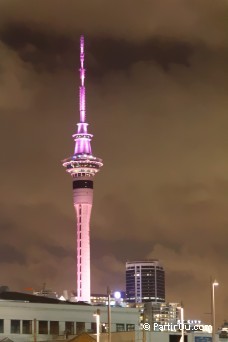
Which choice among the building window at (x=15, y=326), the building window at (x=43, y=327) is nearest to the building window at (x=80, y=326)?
the building window at (x=43, y=327)

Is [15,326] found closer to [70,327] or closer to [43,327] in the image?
[43,327]

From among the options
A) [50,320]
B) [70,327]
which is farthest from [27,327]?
[70,327]

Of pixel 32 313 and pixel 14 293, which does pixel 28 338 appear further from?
pixel 14 293

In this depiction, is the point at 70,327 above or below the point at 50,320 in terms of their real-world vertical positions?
below

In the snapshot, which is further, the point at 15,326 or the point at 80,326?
the point at 80,326

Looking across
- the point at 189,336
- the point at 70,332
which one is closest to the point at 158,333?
the point at 189,336

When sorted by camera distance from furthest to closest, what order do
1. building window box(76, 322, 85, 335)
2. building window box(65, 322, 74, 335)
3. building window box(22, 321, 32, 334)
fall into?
building window box(76, 322, 85, 335) → building window box(65, 322, 74, 335) → building window box(22, 321, 32, 334)

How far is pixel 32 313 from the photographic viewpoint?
120 metres

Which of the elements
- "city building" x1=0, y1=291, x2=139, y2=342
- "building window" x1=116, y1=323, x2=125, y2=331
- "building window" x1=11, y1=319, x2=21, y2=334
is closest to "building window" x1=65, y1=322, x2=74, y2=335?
"city building" x1=0, y1=291, x2=139, y2=342

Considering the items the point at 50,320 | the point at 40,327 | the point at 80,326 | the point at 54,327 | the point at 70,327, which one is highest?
the point at 50,320

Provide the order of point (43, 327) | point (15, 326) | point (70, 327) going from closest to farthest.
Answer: point (15, 326)
point (43, 327)
point (70, 327)

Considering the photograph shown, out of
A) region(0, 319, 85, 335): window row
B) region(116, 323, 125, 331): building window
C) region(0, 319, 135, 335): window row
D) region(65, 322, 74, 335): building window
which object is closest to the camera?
region(0, 319, 85, 335): window row

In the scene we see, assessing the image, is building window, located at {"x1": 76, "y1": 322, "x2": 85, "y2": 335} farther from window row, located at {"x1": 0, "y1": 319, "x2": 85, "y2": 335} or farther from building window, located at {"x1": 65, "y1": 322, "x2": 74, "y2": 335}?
building window, located at {"x1": 65, "y1": 322, "x2": 74, "y2": 335}

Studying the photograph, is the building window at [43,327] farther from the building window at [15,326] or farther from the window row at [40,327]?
the building window at [15,326]
